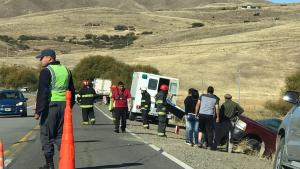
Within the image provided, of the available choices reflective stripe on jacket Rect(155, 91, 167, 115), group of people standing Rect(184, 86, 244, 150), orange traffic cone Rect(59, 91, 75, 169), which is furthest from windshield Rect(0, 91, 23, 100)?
orange traffic cone Rect(59, 91, 75, 169)

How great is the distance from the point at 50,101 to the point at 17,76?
301 feet

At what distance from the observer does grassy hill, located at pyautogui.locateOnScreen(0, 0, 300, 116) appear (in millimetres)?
77375

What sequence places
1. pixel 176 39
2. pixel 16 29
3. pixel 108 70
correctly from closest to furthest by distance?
1. pixel 108 70
2. pixel 176 39
3. pixel 16 29

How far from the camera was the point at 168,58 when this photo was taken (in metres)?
91.5

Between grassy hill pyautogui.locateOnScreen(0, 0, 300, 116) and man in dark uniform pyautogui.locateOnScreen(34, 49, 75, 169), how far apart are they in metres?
41.6

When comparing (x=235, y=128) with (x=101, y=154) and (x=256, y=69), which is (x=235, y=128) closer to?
(x=101, y=154)

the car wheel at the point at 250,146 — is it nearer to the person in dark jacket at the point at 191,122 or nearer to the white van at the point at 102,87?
the person in dark jacket at the point at 191,122

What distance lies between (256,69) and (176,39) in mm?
36597

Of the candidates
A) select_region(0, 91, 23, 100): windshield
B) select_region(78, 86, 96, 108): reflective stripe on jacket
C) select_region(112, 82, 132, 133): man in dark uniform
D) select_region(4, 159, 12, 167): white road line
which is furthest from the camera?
select_region(0, 91, 23, 100): windshield

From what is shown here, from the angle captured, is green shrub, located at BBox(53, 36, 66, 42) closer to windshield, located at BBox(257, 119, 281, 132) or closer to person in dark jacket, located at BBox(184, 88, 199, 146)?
person in dark jacket, located at BBox(184, 88, 199, 146)

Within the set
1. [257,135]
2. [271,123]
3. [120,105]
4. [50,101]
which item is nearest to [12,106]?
[120,105]

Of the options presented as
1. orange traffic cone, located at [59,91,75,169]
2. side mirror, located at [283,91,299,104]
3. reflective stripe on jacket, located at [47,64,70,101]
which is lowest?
orange traffic cone, located at [59,91,75,169]

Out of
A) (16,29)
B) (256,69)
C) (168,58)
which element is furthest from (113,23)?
(256,69)

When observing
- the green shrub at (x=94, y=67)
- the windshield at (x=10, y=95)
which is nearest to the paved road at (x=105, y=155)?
the windshield at (x=10, y=95)
